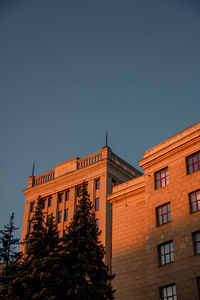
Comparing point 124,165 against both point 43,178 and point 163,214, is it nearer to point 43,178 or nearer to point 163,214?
point 43,178

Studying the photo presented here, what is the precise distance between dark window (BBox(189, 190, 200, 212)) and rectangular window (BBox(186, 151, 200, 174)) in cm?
191

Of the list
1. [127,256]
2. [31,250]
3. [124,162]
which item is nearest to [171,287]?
[127,256]

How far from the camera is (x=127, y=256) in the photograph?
3869cm

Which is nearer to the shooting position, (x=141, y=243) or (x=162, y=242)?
(x=162, y=242)

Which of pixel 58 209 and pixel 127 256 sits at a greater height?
pixel 58 209

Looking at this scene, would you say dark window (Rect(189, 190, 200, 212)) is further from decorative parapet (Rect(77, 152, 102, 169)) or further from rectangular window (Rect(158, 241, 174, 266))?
decorative parapet (Rect(77, 152, 102, 169))

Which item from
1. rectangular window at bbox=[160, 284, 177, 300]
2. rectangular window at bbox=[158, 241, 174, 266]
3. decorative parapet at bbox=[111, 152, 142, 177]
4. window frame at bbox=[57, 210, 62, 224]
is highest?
decorative parapet at bbox=[111, 152, 142, 177]

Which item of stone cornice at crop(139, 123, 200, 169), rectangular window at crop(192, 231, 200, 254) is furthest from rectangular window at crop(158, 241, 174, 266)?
stone cornice at crop(139, 123, 200, 169)

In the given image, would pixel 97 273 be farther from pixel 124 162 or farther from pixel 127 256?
pixel 124 162

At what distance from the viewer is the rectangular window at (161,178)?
118 feet

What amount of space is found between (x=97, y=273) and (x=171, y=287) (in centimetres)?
550

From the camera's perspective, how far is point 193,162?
34062mm

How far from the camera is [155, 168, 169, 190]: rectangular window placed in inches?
1421

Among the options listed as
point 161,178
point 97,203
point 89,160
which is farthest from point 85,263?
point 89,160
